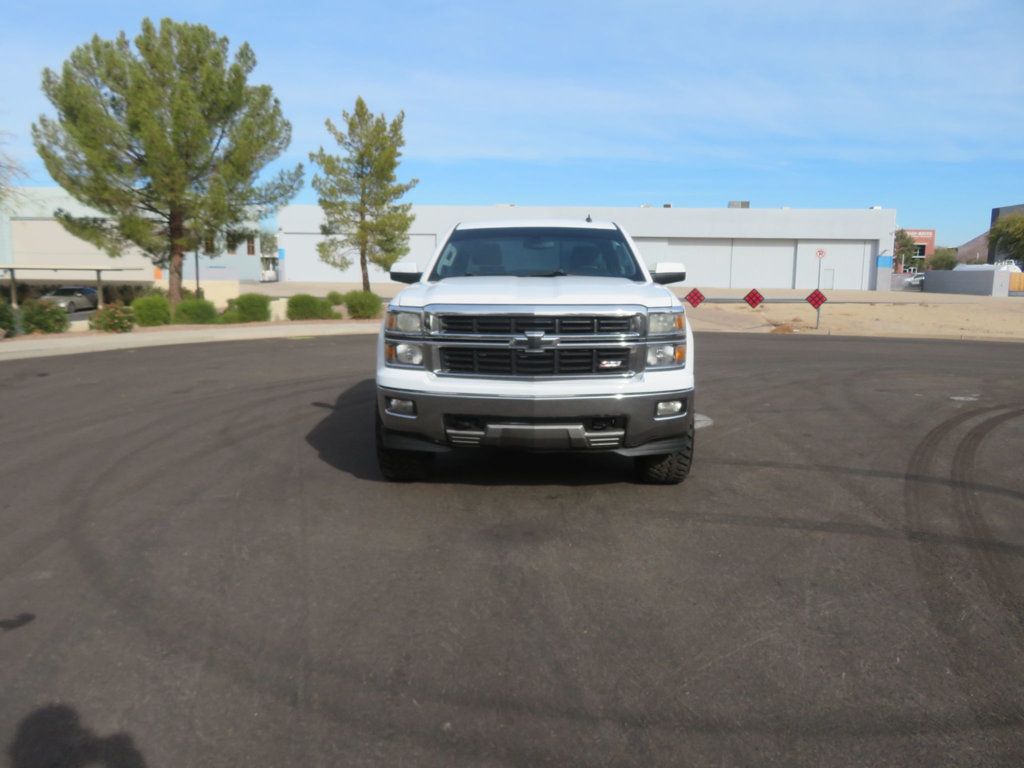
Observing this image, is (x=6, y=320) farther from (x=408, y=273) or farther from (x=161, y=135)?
(x=408, y=273)

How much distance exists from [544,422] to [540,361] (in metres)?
0.39

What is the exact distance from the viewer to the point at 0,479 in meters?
6.73

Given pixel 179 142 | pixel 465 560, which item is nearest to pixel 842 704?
pixel 465 560

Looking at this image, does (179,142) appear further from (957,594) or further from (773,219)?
(773,219)

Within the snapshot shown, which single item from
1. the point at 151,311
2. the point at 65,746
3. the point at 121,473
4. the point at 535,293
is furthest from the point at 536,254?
the point at 151,311

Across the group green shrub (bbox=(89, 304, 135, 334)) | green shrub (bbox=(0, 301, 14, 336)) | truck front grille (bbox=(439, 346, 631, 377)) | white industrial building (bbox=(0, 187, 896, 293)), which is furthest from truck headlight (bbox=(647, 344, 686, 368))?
white industrial building (bbox=(0, 187, 896, 293))

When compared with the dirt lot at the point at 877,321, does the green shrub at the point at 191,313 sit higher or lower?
higher

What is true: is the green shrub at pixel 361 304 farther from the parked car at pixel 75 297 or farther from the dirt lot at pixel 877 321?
the parked car at pixel 75 297

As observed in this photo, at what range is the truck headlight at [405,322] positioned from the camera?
570cm

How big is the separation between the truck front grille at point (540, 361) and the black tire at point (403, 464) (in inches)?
31.2

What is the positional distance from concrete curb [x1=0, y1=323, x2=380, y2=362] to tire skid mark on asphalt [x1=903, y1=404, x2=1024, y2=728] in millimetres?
15399

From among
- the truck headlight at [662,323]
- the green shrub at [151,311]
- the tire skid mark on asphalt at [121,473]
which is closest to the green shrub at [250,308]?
the green shrub at [151,311]

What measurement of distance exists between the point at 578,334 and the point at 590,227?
92.0 inches

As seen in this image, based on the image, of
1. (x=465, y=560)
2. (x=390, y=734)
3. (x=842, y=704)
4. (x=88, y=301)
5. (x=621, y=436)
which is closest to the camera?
(x=390, y=734)
